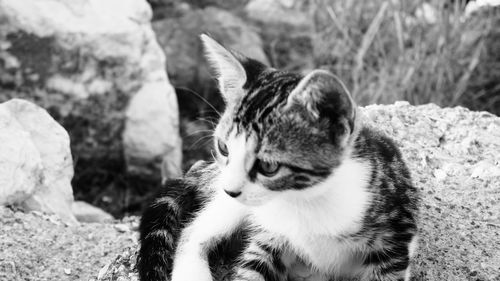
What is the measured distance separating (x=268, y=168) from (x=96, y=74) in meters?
2.68

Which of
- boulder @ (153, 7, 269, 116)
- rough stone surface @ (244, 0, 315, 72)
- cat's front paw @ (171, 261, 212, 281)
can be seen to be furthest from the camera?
rough stone surface @ (244, 0, 315, 72)

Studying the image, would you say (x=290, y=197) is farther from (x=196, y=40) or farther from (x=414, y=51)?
(x=196, y=40)

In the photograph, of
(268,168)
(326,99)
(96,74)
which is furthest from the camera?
(96,74)

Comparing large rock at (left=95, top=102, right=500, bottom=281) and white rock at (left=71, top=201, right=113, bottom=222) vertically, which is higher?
large rock at (left=95, top=102, right=500, bottom=281)

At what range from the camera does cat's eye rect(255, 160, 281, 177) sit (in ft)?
8.66

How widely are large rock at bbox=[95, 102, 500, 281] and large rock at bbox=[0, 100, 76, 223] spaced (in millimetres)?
675

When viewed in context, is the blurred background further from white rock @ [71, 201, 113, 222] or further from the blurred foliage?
white rock @ [71, 201, 113, 222]

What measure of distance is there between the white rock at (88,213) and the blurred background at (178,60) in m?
0.37

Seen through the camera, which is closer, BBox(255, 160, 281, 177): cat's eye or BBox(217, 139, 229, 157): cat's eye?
BBox(255, 160, 281, 177): cat's eye

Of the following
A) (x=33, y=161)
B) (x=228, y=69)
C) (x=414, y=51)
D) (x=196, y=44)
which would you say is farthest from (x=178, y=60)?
(x=228, y=69)

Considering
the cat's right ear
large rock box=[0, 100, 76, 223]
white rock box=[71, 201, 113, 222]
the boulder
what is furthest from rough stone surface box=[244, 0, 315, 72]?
the cat's right ear

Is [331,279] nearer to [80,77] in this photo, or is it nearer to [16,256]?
[16,256]

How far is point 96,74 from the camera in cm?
504

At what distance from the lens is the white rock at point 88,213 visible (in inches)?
182
